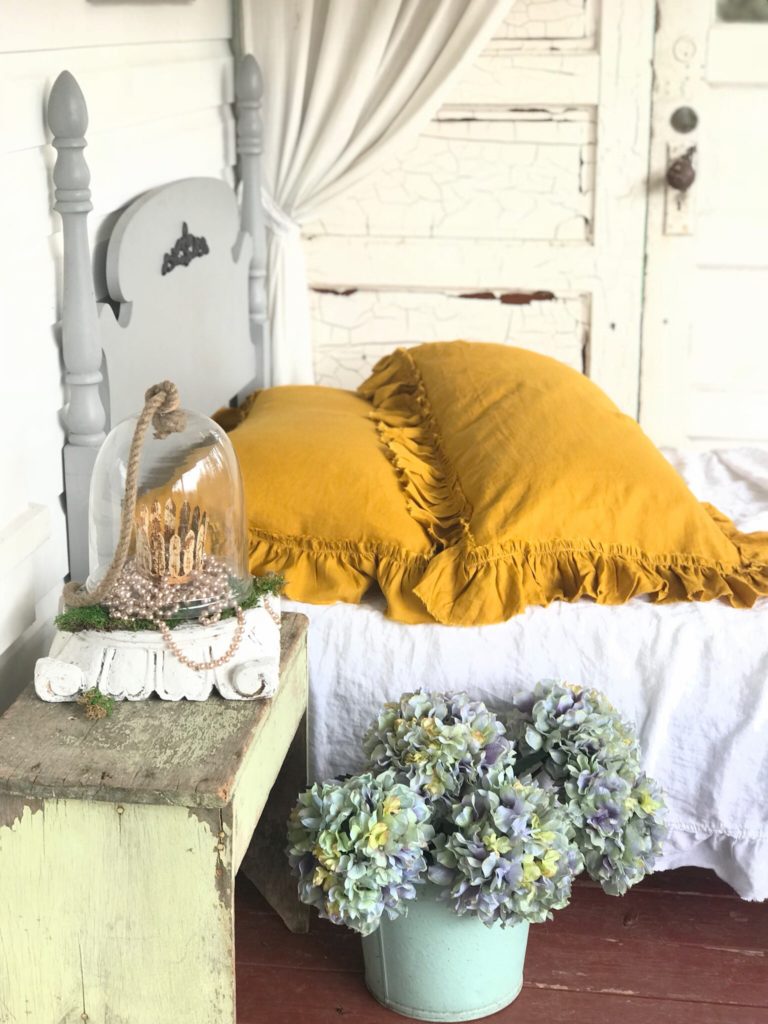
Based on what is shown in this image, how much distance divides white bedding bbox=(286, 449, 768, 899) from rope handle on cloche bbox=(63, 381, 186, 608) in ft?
1.49

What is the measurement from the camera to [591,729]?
6.05 feet

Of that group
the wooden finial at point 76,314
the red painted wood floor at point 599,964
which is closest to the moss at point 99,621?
the wooden finial at point 76,314

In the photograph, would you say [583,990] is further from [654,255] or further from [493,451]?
[654,255]

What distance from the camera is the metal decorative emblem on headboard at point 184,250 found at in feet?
7.51

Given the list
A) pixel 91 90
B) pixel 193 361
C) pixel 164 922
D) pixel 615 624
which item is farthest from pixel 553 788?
pixel 91 90

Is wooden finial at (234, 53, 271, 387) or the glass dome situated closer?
the glass dome

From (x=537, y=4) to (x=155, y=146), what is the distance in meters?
1.17

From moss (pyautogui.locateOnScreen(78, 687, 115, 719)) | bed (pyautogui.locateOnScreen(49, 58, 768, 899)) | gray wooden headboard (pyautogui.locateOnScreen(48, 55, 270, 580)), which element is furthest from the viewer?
bed (pyautogui.locateOnScreen(49, 58, 768, 899))

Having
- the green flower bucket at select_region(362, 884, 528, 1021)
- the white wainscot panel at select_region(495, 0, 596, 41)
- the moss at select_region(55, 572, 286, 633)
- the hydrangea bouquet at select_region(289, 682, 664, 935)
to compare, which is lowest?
the green flower bucket at select_region(362, 884, 528, 1021)

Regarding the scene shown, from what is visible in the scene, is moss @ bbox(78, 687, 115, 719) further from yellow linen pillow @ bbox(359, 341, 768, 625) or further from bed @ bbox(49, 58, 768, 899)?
yellow linen pillow @ bbox(359, 341, 768, 625)

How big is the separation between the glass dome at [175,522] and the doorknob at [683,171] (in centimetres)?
170

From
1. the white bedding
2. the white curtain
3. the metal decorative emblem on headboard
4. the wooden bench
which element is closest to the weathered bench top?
the wooden bench

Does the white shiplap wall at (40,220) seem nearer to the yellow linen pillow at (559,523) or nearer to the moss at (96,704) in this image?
the moss at (96,704)

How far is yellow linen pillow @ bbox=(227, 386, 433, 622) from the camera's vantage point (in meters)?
2.05
